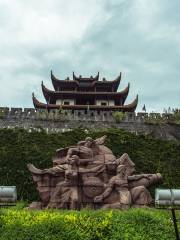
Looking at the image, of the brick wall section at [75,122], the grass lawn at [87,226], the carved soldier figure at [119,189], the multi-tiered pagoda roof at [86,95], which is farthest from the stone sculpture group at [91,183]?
the multi-tiered pagoda roof at [86,95]

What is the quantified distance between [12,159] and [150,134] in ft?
28.6

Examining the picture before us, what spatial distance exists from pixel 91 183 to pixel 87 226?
10.5ft

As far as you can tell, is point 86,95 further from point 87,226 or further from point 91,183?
point 87,226

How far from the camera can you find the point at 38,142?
23641mm

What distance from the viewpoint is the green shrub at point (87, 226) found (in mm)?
10117

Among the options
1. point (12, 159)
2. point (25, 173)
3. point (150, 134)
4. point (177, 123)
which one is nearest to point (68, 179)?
point (25, 173)

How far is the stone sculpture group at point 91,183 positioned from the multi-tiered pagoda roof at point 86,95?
21.5 metres

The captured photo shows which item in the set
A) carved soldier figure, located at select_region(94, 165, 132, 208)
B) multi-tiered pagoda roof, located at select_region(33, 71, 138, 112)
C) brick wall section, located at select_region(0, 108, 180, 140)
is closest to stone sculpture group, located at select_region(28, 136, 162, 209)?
carved soldier figure, located at select_region(94, 165, 132, 208)

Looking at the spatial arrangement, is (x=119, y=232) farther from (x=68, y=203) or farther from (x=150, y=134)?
(x=150, y=134)

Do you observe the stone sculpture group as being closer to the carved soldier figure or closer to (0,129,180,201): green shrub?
the carved soldier figure

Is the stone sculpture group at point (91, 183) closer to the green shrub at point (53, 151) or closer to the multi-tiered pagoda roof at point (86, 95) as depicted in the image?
the green shrub at point (53, 151)

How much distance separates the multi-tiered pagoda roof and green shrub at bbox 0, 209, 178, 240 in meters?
24.8

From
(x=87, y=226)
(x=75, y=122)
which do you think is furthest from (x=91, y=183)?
(x=75, y=122)

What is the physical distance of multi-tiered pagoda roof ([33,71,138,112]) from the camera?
36.2m
